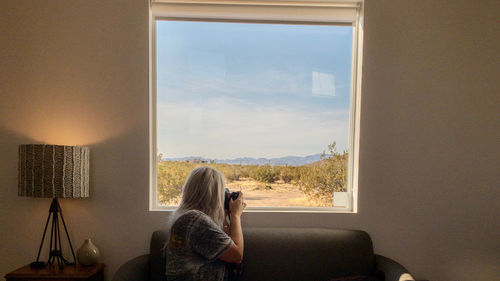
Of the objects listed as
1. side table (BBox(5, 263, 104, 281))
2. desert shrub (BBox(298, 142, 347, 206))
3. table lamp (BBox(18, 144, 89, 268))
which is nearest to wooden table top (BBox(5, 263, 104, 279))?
side table (BBox(5, 263, 104, 281))

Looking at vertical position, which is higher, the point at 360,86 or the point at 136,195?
the point at 360,86

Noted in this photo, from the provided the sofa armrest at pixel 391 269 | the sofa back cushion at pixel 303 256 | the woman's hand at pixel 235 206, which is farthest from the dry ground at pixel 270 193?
the sofa armrest at pixel 391 269

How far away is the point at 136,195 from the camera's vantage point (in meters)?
2.26

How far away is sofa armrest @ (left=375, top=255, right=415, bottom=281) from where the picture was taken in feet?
6.12

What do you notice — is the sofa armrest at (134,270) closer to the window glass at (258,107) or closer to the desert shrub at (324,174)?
the window glass at (258,107)

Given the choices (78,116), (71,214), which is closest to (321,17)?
(78,116)

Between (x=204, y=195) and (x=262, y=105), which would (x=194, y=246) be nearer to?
(x=204, y=195)

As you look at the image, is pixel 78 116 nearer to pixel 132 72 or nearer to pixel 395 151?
pixel 132 72

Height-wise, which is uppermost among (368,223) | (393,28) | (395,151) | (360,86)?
(393,28)

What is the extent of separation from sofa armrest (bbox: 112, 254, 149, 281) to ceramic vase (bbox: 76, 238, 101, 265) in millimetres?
287

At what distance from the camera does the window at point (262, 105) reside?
240 cm

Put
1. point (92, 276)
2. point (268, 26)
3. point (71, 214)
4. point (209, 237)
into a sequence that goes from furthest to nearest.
Answer: 1. point (268, 26)
2. point (71, 214)
3. point (92, 276)
4. point (209, 237)

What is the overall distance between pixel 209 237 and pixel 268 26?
5.54ft

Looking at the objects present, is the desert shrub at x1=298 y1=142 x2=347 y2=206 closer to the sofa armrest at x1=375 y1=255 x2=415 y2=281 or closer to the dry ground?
the dry ground
